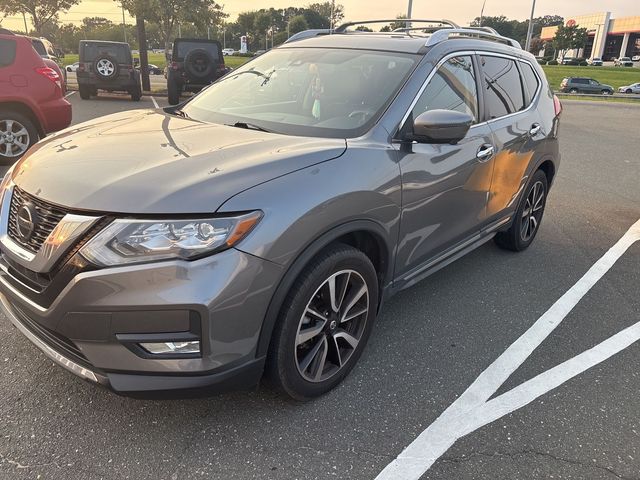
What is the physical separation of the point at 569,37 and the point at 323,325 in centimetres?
9055

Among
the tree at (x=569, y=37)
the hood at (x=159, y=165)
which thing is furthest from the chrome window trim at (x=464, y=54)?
the tree at (x=569, y=37)

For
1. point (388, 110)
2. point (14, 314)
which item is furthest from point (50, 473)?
point (388, 110)

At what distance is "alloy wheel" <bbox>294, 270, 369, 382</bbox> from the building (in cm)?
9474

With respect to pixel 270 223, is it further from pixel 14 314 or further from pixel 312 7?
pixel 312 7

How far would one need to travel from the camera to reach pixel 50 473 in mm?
2184

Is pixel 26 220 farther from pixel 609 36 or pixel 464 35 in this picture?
pixel 609 36

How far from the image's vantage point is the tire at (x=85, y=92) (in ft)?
54.9

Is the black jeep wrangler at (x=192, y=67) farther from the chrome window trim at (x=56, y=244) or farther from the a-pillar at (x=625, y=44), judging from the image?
the a-pillar at (x=625, y=44)

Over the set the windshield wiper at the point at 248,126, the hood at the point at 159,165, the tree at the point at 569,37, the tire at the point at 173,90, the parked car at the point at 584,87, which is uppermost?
the tree at the point at 569,37

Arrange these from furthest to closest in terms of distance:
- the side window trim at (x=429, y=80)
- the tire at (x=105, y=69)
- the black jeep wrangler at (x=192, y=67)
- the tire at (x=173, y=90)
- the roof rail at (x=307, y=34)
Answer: the tire at (x=105, y=69), the tire at (x=173, y=90), the black jeep wrangler at (x=192, y=67), the roof rail at (x=307, y=34), the side window trim at (x=429, y=80)

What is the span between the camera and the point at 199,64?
50.4 feet

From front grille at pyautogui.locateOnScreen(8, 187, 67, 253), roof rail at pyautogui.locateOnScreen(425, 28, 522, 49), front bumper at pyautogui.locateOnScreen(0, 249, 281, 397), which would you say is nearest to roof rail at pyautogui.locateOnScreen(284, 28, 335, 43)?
roof rail at pyautogui.locateOnScreen(425, 28, 522, 49)

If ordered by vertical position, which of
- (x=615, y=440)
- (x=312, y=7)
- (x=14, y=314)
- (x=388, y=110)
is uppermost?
(x=312, y=7)

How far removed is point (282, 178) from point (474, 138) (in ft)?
5.65
